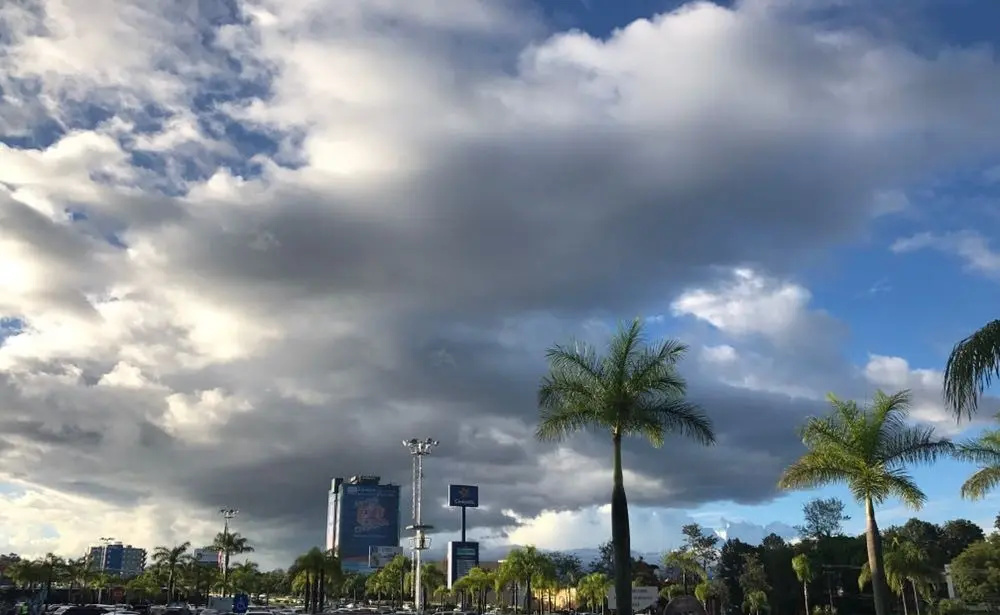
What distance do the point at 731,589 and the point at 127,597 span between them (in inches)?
4178

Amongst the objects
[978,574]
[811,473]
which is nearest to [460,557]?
[978,574]

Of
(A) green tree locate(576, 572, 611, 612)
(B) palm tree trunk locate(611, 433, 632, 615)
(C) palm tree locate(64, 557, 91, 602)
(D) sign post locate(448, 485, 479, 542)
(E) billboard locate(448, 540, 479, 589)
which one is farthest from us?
(D) sign post locate(448, 485, 479, 542)

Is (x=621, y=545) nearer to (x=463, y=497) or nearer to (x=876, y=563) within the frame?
(x=876, y=563)

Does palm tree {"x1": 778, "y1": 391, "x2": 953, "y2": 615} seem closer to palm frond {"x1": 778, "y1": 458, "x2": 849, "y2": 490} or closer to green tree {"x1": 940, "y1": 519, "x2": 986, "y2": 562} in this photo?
palm frond {"x1": 778, "y1": 458, "x2": 849, "y2": 490}

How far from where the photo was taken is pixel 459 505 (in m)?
194

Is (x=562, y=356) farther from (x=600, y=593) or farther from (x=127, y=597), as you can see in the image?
(x=127, y=597)

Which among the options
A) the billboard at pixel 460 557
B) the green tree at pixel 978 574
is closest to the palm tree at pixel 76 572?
the billboard at pixel 460 557

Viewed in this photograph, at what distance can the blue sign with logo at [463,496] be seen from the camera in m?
194

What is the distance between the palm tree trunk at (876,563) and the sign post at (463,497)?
171 meters

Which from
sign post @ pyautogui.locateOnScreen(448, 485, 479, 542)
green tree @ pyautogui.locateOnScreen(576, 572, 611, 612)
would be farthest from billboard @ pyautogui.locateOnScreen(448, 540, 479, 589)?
green tree @ pyautogui.locateOnScreen(576, 572, 611, 612)

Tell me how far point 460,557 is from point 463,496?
24.1m

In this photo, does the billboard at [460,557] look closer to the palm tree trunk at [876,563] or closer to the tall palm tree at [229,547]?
the tall palm tree at [229,547]

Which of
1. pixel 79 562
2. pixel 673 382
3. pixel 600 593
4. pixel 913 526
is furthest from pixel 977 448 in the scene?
pixel 79 562

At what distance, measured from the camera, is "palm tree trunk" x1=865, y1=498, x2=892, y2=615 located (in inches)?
1019
